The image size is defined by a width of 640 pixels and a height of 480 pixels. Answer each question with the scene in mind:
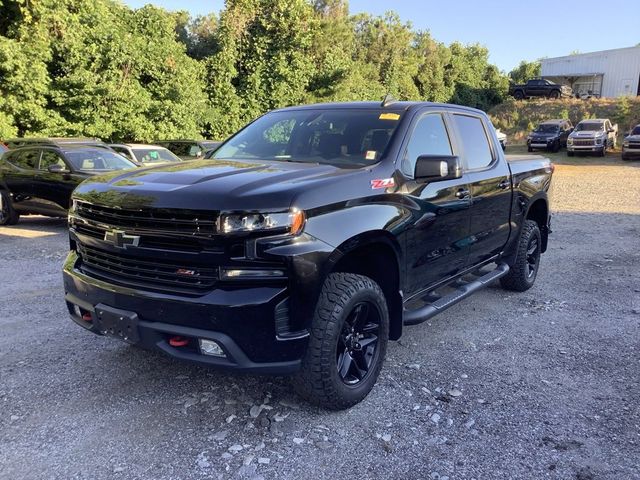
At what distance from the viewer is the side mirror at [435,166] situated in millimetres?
3582

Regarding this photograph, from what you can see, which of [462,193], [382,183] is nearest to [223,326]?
[382,183]

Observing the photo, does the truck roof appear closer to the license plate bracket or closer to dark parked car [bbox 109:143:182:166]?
the license plate bracket

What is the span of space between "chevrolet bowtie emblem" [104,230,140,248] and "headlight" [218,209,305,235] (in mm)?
585

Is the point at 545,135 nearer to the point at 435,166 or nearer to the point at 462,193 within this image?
the point at 462,193

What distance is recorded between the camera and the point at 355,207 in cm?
317

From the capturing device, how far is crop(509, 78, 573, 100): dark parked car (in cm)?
4259

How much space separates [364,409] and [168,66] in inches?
834

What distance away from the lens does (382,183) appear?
343 centimetres

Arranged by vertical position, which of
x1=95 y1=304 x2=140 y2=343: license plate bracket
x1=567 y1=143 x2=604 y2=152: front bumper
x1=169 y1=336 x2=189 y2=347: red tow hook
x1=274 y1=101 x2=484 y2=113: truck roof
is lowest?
x1=567 y1=143 x2=604 y2=152: front bumper

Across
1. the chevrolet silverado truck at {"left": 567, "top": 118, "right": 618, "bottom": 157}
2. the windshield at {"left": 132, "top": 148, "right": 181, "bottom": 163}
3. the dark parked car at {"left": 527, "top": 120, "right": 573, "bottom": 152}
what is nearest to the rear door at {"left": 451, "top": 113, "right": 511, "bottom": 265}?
the windshield at {"left": 132, "top": 148, "right": 181, "bottom": 163}

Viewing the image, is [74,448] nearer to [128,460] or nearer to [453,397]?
[128,460]

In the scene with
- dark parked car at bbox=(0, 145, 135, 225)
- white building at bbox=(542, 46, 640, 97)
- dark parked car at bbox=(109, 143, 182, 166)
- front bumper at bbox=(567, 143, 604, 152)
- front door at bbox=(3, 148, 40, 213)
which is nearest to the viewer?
dark parked car at bbox=(0, 145, 135, 225)

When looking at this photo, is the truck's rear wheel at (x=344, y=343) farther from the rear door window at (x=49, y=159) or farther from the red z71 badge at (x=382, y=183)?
the rear door window at (x=49, y=159)

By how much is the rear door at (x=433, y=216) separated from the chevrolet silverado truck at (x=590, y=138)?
28.1 metres
